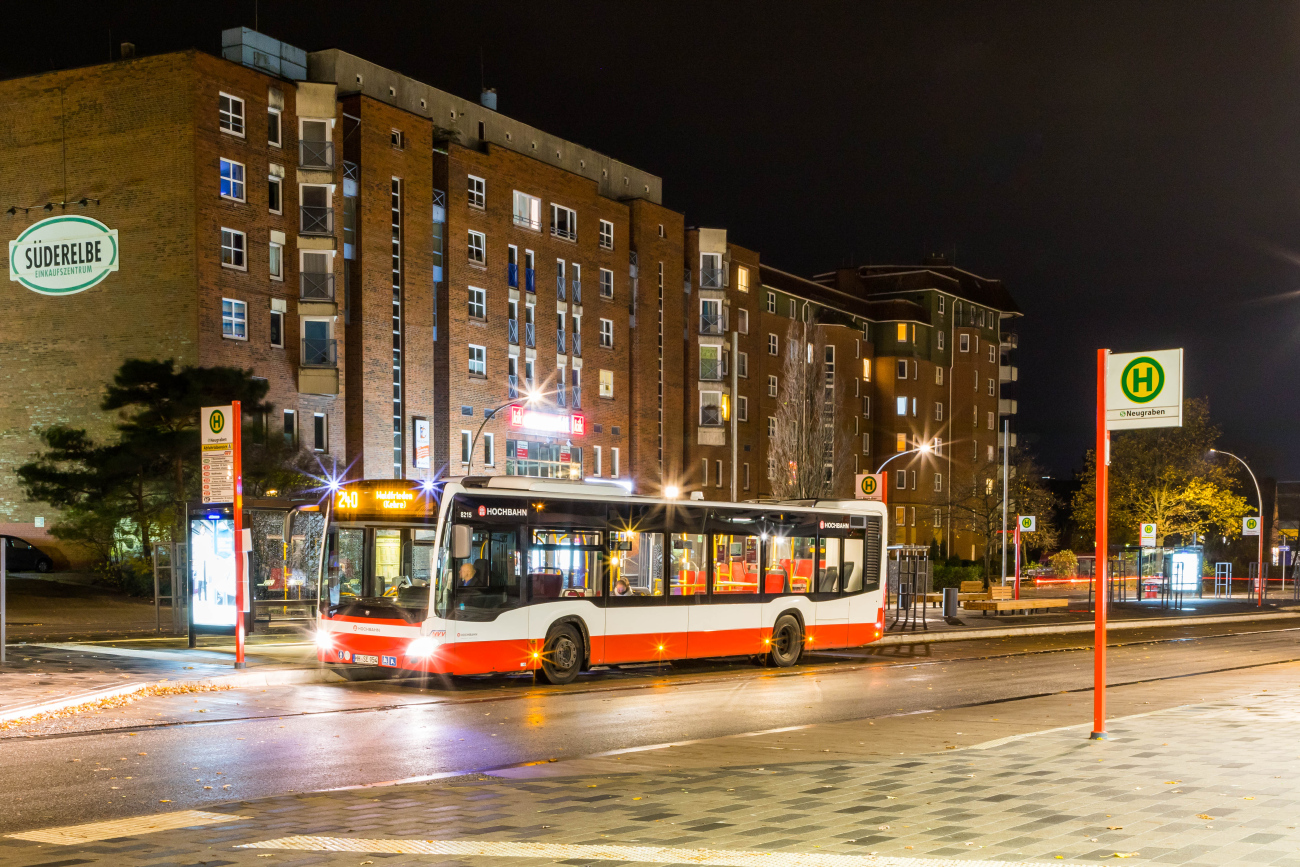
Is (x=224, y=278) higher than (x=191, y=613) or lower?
higher

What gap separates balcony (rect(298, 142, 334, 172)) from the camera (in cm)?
4862

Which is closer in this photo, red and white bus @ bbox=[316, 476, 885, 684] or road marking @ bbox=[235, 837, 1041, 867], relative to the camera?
road marking @ bbox=[235, 837, 1041, 867]

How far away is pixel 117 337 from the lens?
45500 millimetres

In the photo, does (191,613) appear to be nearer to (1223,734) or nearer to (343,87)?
(1223,734)

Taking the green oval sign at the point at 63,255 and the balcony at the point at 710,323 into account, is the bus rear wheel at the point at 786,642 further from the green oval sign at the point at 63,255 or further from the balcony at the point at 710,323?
the balcony at the point at 710,323

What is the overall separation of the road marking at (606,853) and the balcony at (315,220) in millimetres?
43232

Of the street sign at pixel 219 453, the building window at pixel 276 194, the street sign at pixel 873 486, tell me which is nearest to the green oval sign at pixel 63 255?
the building window at pixel 276 194

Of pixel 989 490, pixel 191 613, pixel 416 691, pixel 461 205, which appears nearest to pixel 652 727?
pixel 416 691

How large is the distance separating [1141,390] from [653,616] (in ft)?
33.9

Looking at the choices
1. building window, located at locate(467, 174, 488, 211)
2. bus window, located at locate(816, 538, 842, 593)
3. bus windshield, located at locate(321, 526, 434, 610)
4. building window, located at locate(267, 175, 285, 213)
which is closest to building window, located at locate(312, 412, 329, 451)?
building window, located at locate(267, 175, 285, 213)

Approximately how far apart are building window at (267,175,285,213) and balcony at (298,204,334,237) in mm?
739

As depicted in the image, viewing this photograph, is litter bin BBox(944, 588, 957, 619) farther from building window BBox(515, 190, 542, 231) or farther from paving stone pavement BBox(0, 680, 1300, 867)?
building window BBox(515, 190, 542, 231)

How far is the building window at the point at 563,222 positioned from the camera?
2427 inches

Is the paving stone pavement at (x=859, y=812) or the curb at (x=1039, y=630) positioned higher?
the paving stone pavement at (x=859, y=812)
